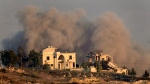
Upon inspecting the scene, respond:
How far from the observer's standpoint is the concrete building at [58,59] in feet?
279

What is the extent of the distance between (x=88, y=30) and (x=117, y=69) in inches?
1026

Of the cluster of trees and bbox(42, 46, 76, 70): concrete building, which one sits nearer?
the cluster of trees

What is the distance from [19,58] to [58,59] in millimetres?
11940

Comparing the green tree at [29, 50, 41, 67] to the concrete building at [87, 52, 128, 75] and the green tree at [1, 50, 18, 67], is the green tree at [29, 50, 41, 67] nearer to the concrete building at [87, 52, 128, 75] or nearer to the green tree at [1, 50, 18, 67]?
the green tree at [1, 50, 18, 67]

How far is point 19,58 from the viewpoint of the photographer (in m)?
76.2

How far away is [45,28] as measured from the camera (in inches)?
4222

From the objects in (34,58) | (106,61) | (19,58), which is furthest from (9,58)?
(106,61)

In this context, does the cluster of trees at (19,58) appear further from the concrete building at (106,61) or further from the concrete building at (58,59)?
the concrete building at (106,61)

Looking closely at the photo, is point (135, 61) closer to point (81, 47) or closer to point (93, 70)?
point (81, 47)

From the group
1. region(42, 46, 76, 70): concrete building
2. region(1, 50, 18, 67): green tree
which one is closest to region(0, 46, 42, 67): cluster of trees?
region(1, 50, 18, 67): green tree

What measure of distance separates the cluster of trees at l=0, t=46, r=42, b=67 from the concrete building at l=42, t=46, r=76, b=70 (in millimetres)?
5106

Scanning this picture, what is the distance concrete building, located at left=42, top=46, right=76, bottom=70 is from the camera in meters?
85.0

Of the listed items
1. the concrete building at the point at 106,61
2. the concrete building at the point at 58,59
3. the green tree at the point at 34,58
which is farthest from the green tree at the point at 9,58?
the concrete building at the point at 106,61

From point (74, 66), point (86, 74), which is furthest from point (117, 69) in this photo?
point (86, 74)
